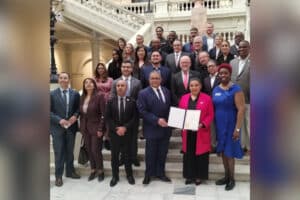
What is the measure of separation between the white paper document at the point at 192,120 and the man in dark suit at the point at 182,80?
522 mm

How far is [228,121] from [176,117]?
0.71m

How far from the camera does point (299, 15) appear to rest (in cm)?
69

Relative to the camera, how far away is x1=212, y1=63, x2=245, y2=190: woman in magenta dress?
14.1 feet

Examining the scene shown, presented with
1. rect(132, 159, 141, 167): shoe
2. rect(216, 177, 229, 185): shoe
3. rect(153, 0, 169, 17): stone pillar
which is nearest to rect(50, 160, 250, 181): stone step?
rect(132, 159, 141, 167): shoe

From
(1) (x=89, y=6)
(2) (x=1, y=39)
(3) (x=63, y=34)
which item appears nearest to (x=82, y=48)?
(3) (x=63, y=34)

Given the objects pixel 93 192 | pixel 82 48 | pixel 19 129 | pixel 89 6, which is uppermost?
pixel 89 6

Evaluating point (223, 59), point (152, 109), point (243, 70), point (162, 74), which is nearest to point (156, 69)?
point (162, 74)

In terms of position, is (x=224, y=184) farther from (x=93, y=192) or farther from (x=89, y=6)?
(x=89, y=6)

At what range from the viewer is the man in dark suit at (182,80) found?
497 cm

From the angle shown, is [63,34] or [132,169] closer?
[132,169]

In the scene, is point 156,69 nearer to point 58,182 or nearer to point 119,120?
point 119,120

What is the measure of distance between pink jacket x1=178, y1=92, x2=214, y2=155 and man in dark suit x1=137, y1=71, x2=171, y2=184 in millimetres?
304

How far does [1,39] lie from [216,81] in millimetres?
4429

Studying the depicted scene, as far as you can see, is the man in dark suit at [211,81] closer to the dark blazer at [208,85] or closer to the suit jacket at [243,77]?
the dark blazer at [208,85]
